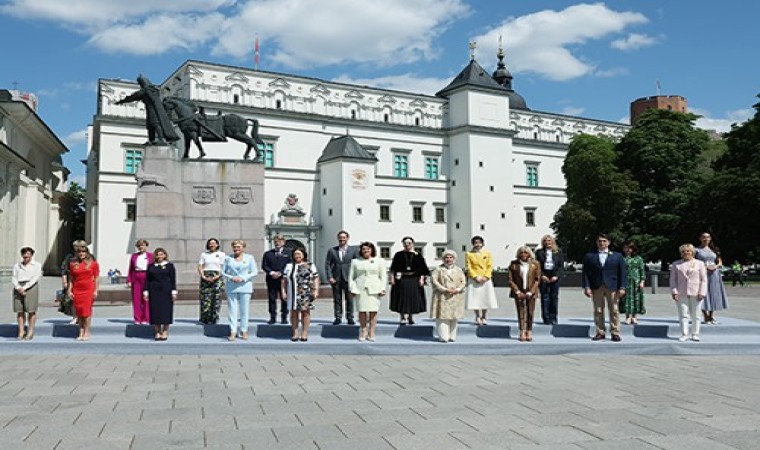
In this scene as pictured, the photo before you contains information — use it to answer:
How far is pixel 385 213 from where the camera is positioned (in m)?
52.4

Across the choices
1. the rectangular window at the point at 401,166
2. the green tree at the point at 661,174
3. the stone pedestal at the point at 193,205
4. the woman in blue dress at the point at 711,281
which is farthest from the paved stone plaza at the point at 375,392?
the rectangular window at the point at 401,166

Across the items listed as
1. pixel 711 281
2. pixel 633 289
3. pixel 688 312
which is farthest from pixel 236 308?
pixel 711 281

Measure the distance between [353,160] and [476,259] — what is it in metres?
35.9

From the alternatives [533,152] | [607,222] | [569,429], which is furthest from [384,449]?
[533,152]

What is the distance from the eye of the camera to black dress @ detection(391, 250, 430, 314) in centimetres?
1231

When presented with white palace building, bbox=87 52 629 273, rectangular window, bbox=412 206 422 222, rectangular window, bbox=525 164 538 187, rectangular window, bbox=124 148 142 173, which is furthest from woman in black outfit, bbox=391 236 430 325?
rectangular window, bbox=525 164 538 187

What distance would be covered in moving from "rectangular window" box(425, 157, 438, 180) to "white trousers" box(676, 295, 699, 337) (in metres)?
43.3

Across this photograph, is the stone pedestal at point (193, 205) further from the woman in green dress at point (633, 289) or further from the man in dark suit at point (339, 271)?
the woman in green dress at point (633, 289)

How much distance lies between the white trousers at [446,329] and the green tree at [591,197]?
105 ft

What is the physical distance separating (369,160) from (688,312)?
3766cm

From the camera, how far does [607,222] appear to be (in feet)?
140

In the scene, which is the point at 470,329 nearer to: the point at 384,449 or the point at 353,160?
the point at 384,449

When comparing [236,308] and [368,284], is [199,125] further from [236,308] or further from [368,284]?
[368,284]

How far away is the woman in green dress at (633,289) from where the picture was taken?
43.4 feet
